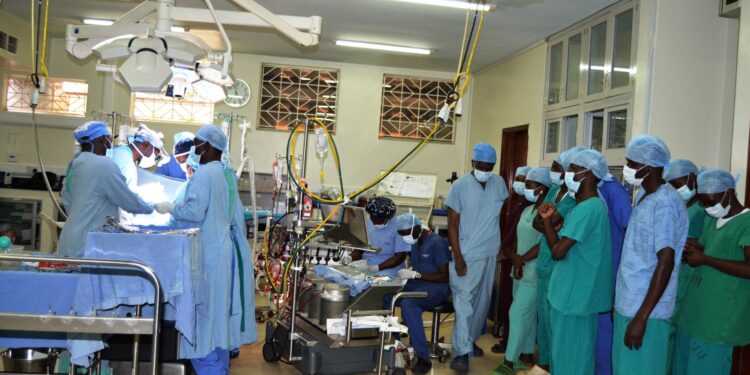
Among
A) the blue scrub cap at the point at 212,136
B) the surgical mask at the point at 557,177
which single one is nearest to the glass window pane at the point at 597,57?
the surgical mask at the point at 557,177

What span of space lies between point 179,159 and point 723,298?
437cm

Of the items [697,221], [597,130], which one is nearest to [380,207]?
[697,221]

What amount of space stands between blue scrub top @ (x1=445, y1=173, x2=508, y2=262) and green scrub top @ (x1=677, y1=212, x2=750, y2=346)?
5.24ft

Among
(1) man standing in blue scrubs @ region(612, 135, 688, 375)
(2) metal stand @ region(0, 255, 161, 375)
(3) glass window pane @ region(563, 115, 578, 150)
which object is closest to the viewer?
(2) metal stand @ region(0, 255, 161, 375)

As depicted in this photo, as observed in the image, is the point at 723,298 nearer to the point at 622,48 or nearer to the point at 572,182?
the point at 572,182

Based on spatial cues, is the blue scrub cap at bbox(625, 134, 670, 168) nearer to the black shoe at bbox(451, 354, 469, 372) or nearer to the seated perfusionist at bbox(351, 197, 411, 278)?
the seated perfusionist at bbox(351, 197, 411, 278)

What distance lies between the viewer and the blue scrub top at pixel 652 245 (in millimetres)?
3029

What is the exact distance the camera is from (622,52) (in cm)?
578

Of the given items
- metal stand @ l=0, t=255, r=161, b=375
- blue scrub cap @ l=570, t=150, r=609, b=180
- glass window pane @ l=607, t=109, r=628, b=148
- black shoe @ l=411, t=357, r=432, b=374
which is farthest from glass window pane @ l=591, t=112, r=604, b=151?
metal stand @ l=0, t=255, r=161, b=375

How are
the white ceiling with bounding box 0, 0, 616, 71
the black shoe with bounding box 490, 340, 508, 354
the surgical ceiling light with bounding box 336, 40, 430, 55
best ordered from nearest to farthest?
the black shoe with bounding box 490, 340, 508, 354 → the white ceiling with bounding box 0, 0, 616, 71 → the surgical ceiling light with bounding box 336, 40, 430, 55

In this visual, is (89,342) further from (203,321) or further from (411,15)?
(411,15)

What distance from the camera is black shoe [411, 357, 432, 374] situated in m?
4.53

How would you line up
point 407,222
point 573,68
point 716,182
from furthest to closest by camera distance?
point 573,68
point 407,222
point 716,182

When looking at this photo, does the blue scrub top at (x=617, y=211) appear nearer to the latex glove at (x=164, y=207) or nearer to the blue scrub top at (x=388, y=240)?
the blue scrub top at (x=388, y=240)
